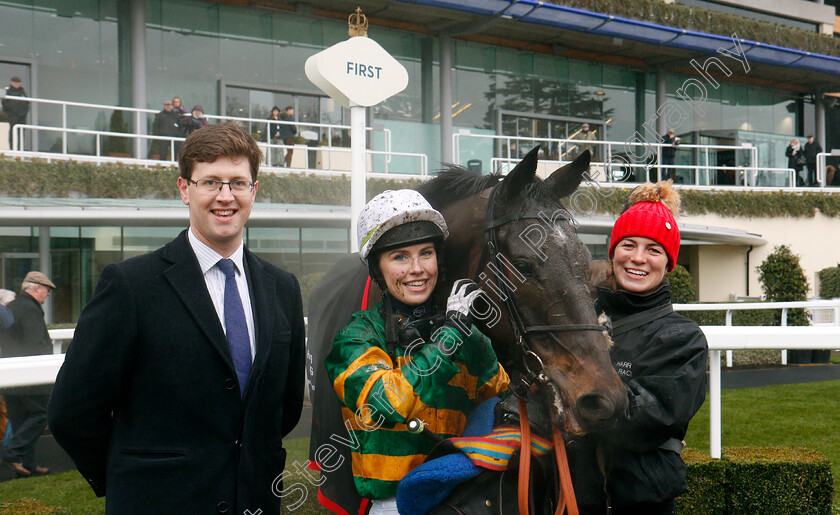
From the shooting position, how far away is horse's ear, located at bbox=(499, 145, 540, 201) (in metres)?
1.80

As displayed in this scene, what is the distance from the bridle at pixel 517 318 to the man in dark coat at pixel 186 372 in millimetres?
591

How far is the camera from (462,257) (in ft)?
6.46

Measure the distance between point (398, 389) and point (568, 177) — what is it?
2.60 ft

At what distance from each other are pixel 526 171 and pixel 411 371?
24.4 inches

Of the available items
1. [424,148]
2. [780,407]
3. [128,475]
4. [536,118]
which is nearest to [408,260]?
[128,475]

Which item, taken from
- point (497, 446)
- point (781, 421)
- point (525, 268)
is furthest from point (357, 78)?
point (781, 421)

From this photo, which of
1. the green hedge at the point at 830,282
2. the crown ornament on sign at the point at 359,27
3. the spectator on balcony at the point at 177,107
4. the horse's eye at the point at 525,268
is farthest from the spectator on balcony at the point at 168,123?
the green hedge at the point at 830,282

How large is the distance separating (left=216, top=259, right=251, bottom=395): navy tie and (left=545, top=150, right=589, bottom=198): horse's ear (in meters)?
0.89

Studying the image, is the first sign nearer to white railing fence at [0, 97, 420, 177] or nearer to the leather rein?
the leather rein

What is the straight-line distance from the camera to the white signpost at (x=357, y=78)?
3752 mm

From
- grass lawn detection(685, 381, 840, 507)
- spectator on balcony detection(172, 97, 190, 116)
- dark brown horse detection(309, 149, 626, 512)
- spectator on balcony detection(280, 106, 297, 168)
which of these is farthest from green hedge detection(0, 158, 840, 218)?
dark brown horse detection(309, 149, 626, 512)

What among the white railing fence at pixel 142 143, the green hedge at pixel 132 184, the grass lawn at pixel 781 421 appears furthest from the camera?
the white railing fence at pixel 142 143

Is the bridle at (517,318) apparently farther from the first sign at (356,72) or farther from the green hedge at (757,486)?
the first sign at (356,72)

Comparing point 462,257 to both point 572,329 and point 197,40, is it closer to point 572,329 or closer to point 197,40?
point 572,329
